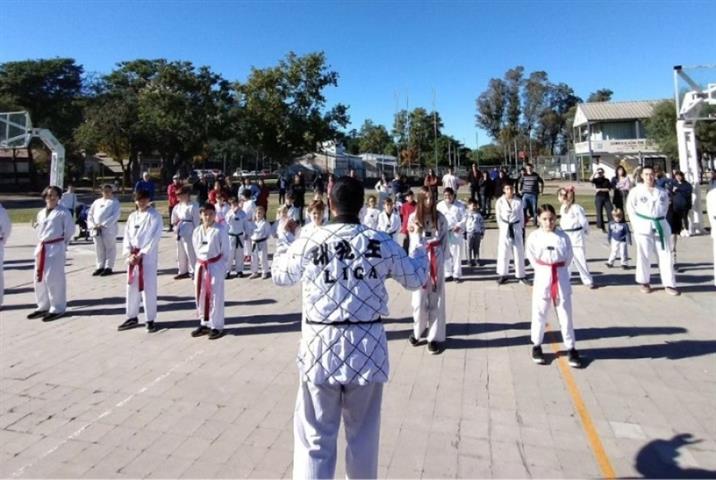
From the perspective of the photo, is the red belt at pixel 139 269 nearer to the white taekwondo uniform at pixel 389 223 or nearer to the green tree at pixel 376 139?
the white taekwondo uniform at pixel 389 223

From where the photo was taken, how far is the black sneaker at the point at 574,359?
5395 mm

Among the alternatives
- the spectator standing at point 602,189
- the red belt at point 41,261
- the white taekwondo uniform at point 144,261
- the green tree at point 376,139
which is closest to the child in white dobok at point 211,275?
the white taekwondo uniform at point 144,261

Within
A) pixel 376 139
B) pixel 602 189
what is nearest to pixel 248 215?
pixel 602 189

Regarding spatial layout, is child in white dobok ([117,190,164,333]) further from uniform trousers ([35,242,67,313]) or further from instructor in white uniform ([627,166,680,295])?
instructor in white uniform ([627,166,680,295])

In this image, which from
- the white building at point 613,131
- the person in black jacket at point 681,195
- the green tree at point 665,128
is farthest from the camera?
the white building at point 613,131

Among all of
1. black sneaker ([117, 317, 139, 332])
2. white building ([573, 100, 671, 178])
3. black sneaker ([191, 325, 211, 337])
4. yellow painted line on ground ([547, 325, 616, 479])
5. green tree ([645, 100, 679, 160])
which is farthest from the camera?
white building ([573, 100, 671, 178])

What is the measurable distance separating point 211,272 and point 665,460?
207 inches

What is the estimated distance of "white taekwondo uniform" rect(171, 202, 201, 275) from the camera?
10625mm

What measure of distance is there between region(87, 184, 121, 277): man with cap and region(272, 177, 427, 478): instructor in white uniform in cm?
991

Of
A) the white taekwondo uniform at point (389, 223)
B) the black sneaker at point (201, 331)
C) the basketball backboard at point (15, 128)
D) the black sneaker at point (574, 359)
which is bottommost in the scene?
the black sneaker at point (574, 359)

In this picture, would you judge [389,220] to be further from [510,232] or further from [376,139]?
[376,139]

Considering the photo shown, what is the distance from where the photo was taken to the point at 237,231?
1080 centimetres

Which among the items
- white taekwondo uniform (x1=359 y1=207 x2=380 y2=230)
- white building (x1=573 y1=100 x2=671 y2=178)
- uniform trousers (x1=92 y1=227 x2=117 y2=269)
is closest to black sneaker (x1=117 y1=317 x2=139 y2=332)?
uniform trousers (x1=92 y1=227 x2=117 y2=269)

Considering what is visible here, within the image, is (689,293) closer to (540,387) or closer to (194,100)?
(540,387)
